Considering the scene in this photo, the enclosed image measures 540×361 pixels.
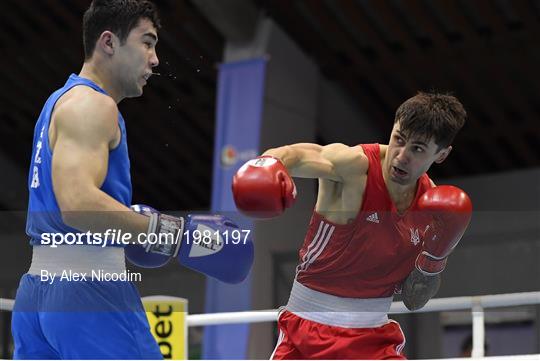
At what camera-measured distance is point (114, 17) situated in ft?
6.82

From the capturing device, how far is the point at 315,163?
2414mm

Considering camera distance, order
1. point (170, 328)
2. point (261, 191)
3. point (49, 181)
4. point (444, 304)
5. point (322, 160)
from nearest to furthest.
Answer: point (49, 181) → point (261, 191) → point (322, 160) → point (444, 304) → point (170, 328)

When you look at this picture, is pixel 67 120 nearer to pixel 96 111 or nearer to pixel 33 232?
pixel 96 111

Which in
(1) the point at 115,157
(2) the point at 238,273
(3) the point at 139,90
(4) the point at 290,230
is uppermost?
(4) the point at 290,230

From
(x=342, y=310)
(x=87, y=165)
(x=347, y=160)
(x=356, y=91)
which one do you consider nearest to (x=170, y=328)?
(x=342, y=310)

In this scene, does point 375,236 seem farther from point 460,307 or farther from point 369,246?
point 460,307

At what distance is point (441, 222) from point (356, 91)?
6376 mm

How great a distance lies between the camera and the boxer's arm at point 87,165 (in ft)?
6.08

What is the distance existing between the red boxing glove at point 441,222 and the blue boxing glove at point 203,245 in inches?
24.5

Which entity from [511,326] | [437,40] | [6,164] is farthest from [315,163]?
[6,164]

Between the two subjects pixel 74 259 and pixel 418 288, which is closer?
pixel 74 259

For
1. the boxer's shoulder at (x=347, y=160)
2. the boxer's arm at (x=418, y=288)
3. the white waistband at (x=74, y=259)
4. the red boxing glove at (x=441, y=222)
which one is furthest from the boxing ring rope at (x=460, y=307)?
the white waistband at (x=74, y=259)

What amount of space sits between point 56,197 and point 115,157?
0.17 m

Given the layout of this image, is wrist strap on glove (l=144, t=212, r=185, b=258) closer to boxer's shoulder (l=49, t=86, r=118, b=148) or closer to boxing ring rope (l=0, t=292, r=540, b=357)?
boxer's shoulder (l=49, t=86, r=118, b=148)
